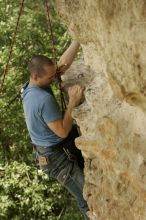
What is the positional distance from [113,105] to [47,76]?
38.5 inches

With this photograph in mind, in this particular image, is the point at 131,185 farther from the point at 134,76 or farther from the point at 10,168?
the point at 10,168

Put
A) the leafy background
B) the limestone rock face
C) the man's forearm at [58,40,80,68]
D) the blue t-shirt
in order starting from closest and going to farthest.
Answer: the limestone rock face, the blue t-shirt, the man's forearm at [58,40,80,68], the leafy background

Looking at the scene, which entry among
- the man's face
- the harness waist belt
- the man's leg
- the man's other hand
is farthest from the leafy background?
the man's other hand

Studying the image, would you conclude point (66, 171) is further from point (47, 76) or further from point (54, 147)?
point (47, 76)

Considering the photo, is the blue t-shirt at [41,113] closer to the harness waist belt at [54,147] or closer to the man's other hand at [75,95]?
the harness waist belt at [54,147]

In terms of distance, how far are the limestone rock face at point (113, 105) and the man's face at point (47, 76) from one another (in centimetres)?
36

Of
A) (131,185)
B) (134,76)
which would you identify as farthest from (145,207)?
(134,76)

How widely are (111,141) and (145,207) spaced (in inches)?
25.2

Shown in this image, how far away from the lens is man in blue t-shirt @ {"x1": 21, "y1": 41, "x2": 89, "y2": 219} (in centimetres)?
528

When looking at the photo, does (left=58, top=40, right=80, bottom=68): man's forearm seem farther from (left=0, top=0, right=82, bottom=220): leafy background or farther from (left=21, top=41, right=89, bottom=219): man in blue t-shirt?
(left=0, top=0, right=82, bottom=220): leafy background

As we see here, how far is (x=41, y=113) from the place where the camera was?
5328mm

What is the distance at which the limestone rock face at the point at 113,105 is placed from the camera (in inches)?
148

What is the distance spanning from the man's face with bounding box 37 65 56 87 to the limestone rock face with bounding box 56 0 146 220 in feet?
1.17

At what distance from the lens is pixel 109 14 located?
3.89m
